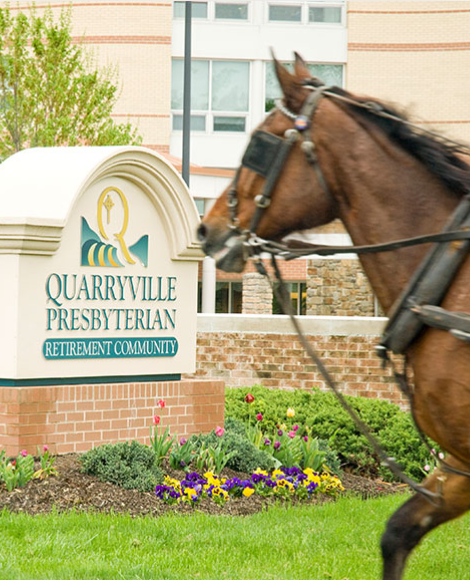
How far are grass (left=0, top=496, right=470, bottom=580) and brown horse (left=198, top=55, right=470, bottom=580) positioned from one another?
1893 mm

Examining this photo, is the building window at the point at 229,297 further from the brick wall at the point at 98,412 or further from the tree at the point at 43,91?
the brick wall at the point at 98,412

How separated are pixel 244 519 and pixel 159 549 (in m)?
1.11

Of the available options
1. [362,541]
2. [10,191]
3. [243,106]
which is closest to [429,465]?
[362,541]

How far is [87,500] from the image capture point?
740cm

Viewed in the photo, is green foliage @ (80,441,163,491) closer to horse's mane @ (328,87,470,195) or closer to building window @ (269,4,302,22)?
horse's mane @ (328,87,470,195)

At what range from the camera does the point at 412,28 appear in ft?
95.8

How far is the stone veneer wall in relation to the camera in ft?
43.8

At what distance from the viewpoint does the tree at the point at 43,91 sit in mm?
16750

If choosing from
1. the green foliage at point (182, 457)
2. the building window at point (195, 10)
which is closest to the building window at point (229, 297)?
the building window at point (195, 10)

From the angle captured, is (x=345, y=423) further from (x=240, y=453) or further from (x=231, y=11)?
(x=231, y=11)

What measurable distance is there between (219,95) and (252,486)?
22397 millimetres

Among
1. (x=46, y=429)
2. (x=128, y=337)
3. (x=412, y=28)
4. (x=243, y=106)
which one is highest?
(x=412, y=28)

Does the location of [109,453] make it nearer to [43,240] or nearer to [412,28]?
[43,240]

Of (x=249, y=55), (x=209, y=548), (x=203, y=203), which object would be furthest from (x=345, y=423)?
(x=249, y=55)
